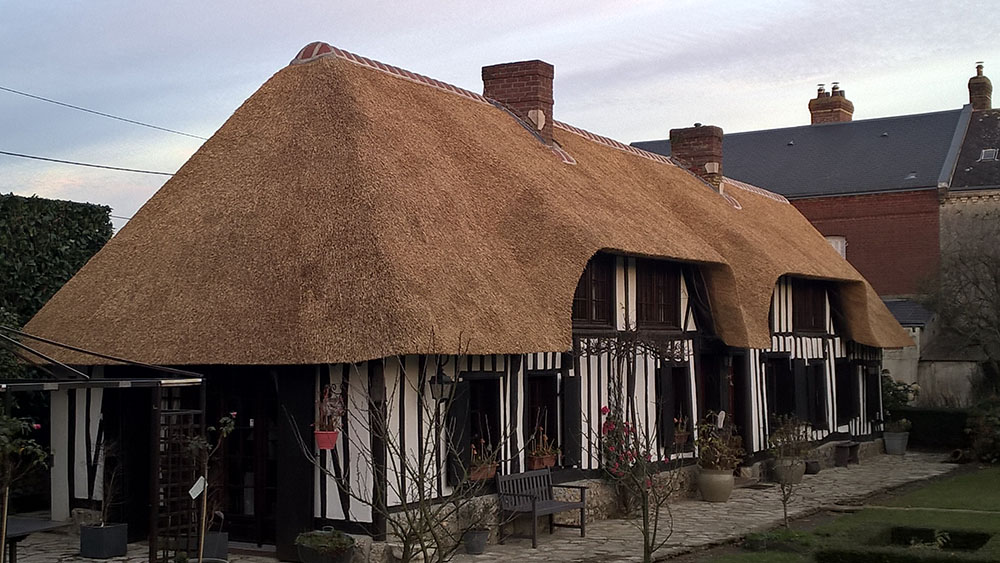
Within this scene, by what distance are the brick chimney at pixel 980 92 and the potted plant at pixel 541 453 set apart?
27.0 meters

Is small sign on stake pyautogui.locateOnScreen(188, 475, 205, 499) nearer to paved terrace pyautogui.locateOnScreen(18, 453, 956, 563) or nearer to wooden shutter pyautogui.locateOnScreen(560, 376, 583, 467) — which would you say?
paved terrace pyautogui.locateOnScreen(18, 453, 956, 563)

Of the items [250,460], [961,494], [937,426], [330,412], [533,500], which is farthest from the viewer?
[937,426]

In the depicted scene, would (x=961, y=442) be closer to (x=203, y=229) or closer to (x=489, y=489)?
(x=489, y=489)

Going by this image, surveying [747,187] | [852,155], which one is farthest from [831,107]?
[747,187]

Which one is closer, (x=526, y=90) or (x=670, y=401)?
(x=670, y=401)

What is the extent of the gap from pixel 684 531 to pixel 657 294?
4.31 m

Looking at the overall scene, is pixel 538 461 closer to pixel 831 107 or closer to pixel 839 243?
pixel 839 243

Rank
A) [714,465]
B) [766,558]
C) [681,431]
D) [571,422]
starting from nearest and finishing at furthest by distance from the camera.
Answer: [766,558] → [571,422] → [714,465] → [681,431]

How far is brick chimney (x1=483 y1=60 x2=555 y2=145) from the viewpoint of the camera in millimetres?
17500

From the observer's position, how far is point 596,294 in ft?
50.5

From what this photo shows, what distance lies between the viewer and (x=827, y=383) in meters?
22.8

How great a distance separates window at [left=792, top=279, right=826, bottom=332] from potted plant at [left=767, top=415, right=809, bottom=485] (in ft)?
6.69

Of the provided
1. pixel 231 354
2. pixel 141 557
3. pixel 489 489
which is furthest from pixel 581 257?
pixel 141 557

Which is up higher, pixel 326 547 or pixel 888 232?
pixel 888 232
